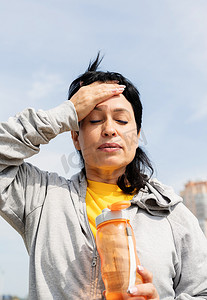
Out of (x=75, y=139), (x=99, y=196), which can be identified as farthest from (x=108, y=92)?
(x=99, y=196)

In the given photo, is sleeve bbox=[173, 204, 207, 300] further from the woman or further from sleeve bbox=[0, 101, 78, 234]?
sleeve bbox=[0, 101, 78, 234]

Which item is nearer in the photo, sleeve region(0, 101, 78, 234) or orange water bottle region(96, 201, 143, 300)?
orange water bottle region(96, 201, 143, 300)

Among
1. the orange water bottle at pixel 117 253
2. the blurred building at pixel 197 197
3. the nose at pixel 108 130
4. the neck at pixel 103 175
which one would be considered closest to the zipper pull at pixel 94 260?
the orange water bottle at pixel 117 253

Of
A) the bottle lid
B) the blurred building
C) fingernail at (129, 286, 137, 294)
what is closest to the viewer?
fingernail at (129, 286, 137, 294)

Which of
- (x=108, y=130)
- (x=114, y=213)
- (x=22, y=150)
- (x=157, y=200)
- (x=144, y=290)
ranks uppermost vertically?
(x=108, y=130)

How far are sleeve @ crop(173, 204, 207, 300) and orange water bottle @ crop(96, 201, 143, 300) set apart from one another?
0.54 meters

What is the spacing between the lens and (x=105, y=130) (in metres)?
2.27

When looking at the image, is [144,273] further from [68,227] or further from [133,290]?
[68,227]

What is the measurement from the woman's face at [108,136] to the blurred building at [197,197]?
4394 centimetres

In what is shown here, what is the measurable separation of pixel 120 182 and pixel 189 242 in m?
0.59

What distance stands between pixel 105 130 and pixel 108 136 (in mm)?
42

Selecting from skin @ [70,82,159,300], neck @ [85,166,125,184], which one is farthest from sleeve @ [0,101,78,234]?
neck @ [85,166,125,184]

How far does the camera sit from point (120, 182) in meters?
2.45

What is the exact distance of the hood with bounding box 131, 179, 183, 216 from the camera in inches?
86.8
